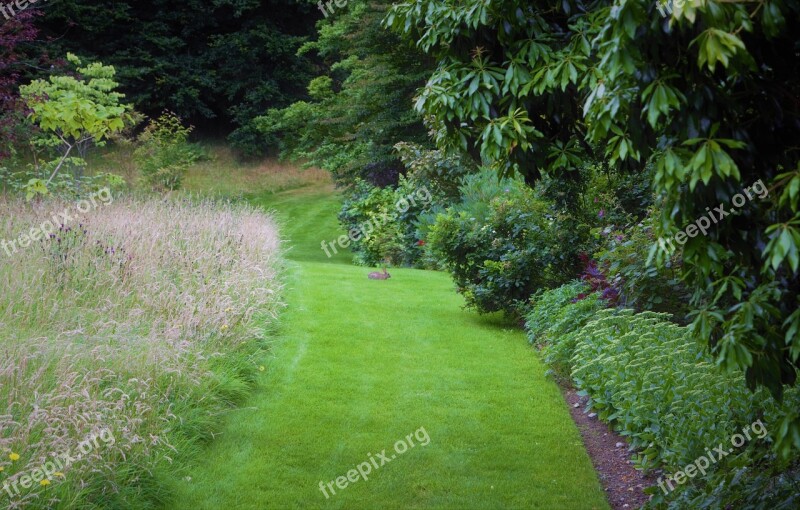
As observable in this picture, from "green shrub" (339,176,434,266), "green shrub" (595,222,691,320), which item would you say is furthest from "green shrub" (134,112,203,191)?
"green shrub" (595,222,691,320)

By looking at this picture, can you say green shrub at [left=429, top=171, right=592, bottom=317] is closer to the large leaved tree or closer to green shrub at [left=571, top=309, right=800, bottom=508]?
green shrub at [left=571, top=309, right=800, bottom=508]

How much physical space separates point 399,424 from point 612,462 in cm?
174

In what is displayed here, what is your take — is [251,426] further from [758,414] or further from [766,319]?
[766,319]

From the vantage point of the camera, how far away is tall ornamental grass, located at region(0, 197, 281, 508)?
4355 mm

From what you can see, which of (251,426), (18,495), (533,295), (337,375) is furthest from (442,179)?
(18,495)

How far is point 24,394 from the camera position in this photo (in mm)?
4777

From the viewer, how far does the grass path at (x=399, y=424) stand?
4918 millimetres

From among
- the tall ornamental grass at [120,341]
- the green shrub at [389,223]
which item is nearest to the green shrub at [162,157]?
the green shrub at [389,223]

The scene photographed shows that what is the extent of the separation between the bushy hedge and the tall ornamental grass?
10.5 ft

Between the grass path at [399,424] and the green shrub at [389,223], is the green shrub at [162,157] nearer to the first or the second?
the green shrub at [389,223]

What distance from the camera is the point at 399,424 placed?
241 inches

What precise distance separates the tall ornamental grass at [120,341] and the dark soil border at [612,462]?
9.90ft

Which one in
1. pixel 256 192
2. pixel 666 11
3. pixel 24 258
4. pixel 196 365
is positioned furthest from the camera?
pixel 256 192

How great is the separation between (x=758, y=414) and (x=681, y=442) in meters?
0.54
